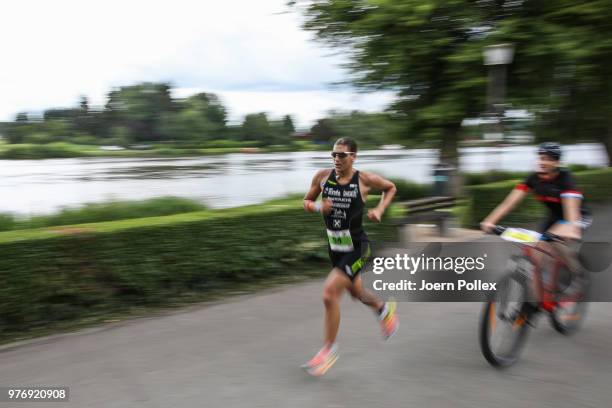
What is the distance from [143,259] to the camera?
6.23 metres

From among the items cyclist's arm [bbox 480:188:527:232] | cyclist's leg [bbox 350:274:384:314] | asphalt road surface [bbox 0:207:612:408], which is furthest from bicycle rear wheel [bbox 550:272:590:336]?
cyclist's leg [bbox 350:274:384:314]

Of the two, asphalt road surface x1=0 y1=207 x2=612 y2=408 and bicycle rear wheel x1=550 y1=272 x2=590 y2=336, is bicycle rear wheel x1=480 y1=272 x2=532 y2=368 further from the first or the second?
bicycle rear wheel x1=550 y1=272 x2=590 y2=336

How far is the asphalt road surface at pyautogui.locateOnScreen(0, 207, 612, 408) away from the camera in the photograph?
3.91 meters

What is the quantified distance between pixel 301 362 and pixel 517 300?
1746 millimetres

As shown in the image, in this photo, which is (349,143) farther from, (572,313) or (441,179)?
(441,179)

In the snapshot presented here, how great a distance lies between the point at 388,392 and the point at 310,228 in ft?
13.2

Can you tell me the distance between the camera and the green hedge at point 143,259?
5406 millimetres

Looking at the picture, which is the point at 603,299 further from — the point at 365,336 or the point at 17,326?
the point at 17,326

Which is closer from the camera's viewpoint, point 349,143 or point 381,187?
point 349,143

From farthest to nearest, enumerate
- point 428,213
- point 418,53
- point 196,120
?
point 196,120 < point 418,53 < point 428,213

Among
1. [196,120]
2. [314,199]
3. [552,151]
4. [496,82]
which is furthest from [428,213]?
[196,120]

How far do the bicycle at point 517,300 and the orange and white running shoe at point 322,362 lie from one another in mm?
1093

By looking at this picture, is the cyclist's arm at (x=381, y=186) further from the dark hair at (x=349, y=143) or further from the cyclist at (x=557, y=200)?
the cyclist at (x=557, y=200)

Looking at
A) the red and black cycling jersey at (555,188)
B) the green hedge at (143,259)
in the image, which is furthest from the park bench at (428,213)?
the red and black cycling jersey at (555,188)
